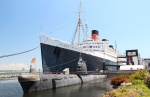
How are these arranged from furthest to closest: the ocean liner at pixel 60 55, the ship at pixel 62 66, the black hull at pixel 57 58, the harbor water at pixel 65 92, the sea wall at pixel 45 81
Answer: the ocean liner at pixel 60 55, the black hull at pixel 57 58, the ship at pixel 62 66, the sea wall at pixel 45 81, the harbor water at pixel 65 92

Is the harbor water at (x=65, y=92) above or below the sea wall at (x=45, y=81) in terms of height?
below

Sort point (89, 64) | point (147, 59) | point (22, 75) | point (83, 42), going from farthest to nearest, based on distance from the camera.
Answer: point (147, 59) < point (83, 42) < point (89, 64) < point (22, 75)

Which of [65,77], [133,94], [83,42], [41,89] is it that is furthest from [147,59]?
[133,94]

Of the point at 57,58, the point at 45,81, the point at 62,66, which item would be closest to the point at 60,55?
the point at 57,58

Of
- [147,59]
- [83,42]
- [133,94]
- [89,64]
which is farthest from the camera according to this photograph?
[147,59]

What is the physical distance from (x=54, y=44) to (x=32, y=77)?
22.4m

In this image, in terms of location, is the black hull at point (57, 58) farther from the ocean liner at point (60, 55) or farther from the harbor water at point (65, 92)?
the harbor water at point (65, 92)

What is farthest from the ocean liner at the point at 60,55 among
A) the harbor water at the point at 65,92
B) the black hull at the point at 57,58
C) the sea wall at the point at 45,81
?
the harbor water at the point at 65,92

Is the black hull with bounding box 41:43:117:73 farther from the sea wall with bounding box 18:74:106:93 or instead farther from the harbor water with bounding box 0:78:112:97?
the harbor water with bounding box 0:78:112:97

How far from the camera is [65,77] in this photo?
4100cm

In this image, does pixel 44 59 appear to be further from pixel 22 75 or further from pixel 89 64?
pixel 22 75

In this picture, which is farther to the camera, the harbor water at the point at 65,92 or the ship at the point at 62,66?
the ship at the point at 62,66

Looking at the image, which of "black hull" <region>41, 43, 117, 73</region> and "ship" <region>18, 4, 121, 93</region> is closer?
"ship" <region>18, 4, 121, 93</region>

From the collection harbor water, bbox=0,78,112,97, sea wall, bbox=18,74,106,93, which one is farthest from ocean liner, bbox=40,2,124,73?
harbor water, bbox=0,78,112,97
